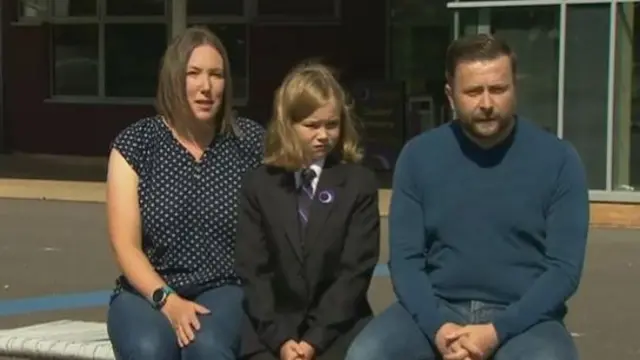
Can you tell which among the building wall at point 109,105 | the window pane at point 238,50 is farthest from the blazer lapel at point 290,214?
the window pane at point 238,50

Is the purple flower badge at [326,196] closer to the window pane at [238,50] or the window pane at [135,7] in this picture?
the window pane at [238,50]

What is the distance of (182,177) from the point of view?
16.9 feet

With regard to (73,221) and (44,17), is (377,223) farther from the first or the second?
(44,17)

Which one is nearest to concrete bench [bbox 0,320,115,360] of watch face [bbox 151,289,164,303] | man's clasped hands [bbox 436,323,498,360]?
watch face [bbox 151,289,164,303]

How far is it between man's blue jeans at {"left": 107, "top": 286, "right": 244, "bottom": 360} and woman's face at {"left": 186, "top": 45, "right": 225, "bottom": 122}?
2.26 ft

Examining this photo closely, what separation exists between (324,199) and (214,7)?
622 inches

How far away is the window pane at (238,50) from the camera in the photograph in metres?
20.2

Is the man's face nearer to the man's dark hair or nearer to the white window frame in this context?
the man's dark hair

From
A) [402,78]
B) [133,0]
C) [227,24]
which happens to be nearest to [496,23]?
[402,78]

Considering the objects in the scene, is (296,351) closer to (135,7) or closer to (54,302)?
(54,302)

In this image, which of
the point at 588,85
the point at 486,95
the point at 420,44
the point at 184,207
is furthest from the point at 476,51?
the point at 420,44

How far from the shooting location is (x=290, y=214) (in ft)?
15.9

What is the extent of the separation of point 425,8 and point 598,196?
683 cm

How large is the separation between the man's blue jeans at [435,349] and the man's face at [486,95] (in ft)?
1.95
